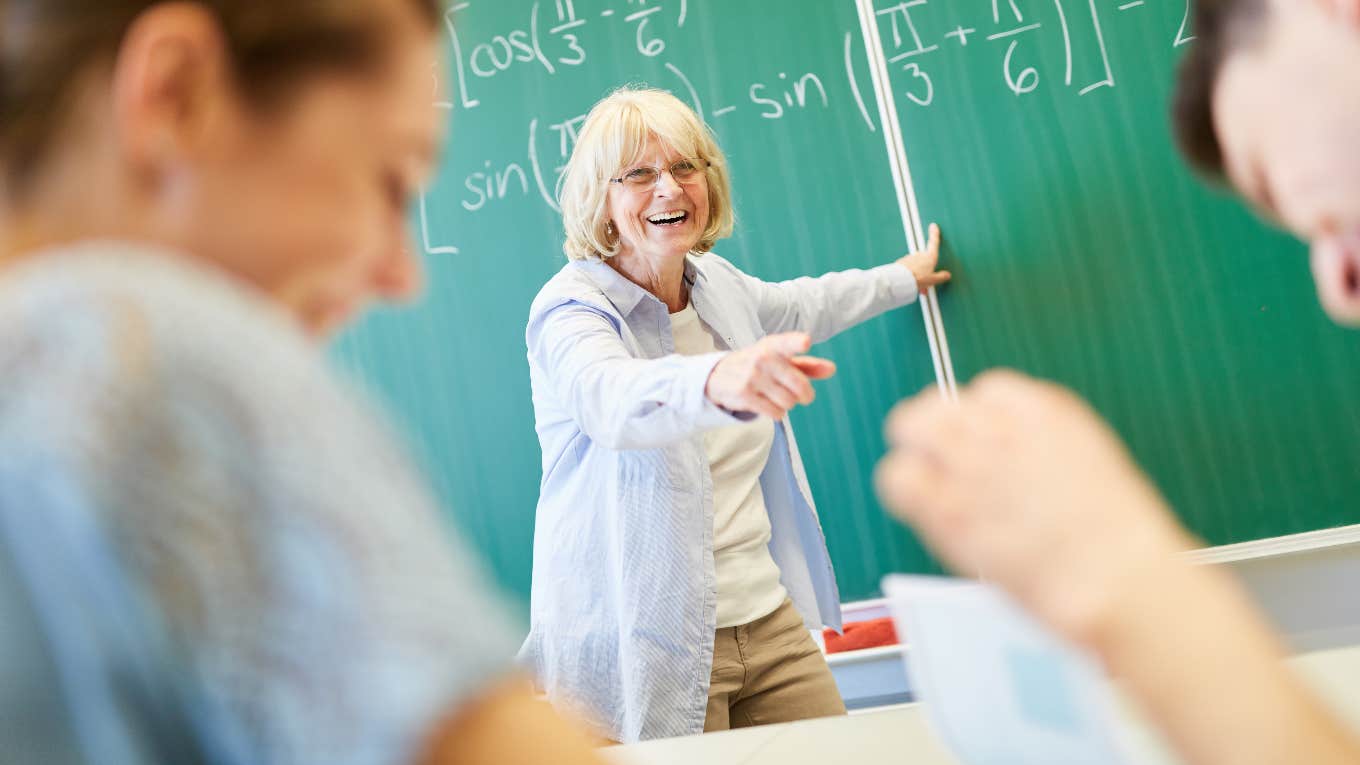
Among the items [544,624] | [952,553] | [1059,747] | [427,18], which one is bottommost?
[544,624]

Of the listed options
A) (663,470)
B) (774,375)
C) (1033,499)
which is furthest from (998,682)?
(663,470)

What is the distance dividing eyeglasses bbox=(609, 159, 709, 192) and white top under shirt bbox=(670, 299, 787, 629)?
0.24m

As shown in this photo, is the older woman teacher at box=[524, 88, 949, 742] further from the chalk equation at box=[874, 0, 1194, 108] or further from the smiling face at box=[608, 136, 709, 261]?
the chalk equation at box=[874, 0, 1194, 108]

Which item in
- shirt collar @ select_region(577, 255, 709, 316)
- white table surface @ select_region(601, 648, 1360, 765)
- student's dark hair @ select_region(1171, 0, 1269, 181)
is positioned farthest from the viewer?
shirt collar @ select_region(577, 255, 709, 316)

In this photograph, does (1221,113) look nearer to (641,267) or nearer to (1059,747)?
(1059,747)

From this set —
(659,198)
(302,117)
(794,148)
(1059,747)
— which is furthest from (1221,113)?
(794,148)

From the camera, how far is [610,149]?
74.9 inches

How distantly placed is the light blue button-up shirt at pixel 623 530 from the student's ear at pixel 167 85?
1193 millimetres

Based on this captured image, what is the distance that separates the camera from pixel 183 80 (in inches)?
12.0

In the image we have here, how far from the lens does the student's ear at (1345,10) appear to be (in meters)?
0.49

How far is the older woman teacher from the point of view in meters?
1.68

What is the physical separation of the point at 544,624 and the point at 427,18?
5.05 ft

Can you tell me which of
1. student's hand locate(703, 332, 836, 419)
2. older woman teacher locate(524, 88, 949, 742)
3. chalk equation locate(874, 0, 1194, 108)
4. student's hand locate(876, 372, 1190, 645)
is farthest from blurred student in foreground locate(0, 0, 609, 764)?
chalk equation locate(874, 0, 1194, 108)

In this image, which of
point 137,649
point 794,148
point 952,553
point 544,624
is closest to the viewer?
point 137,649
